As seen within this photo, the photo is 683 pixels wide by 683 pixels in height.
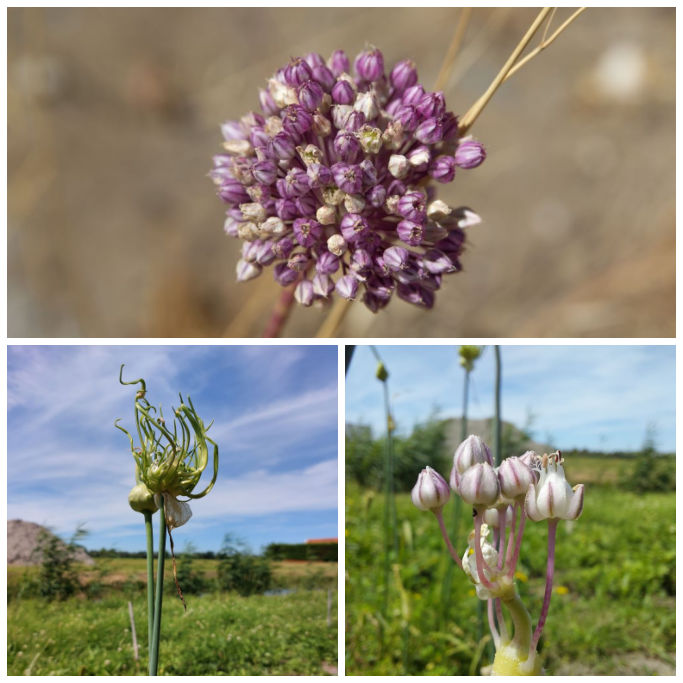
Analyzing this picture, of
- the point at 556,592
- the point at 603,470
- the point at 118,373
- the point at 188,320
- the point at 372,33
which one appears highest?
the point at 372,33

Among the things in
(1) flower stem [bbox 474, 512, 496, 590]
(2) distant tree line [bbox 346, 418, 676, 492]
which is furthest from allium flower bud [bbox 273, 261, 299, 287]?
(1) flower stem [bbox 474, 512, 496, 590]

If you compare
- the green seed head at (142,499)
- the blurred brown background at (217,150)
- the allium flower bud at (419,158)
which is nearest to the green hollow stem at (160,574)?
the green seed head at (142,499)

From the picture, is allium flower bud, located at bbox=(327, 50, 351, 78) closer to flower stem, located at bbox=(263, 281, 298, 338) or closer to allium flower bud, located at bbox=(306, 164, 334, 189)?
allium flower bud, located at bbox=(306, 164, 334, 189)

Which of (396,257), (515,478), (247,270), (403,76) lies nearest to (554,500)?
(515,478)

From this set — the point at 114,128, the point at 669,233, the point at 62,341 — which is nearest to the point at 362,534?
the point at 62,341

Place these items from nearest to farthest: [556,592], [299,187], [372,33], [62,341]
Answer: [299,187] < [62,341] < [556,592] < [372,33]

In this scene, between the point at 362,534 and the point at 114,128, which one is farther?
the point at 114,128

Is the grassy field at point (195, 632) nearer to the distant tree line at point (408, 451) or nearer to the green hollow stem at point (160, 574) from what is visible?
the green hollow stem at point (160, 574)

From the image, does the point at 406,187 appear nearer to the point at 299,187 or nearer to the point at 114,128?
the point at 299,187
